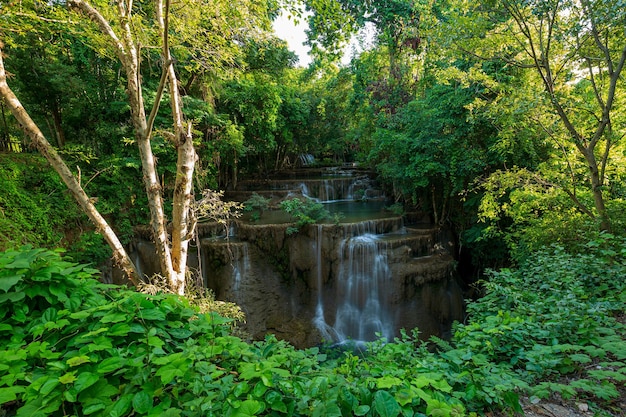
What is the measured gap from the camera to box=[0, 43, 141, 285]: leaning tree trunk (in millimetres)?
3768

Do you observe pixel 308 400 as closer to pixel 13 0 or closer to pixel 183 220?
pixel 183 220

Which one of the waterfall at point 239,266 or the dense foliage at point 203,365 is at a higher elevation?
the dense foliage at point 203,365

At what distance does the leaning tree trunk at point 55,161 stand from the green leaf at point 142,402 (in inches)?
154

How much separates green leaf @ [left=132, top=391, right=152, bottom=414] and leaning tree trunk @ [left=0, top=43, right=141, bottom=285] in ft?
12.8

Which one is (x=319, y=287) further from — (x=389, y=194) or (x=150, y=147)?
(x=389, y=194)

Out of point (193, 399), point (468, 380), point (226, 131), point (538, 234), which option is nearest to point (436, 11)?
point (226, 131)

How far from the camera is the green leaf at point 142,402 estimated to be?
4.19 feet

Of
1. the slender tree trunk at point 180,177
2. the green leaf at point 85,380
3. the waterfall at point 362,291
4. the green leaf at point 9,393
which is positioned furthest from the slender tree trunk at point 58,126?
the green leaf at point 85,380

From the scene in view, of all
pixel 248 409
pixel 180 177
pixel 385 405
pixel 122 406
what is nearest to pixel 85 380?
pixel 122 406

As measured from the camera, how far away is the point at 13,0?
12.1 feet

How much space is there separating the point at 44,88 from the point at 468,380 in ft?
38.0

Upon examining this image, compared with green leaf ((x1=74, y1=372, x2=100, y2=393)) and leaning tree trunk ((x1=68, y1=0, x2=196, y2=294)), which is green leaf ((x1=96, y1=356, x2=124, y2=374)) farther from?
leaning tree trunk ((x1=68, y1=0, x2=196, y2=294))

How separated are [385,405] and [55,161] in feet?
17.0

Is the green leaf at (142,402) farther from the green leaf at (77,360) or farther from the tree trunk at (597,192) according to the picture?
the tree trunk at (597,192)
